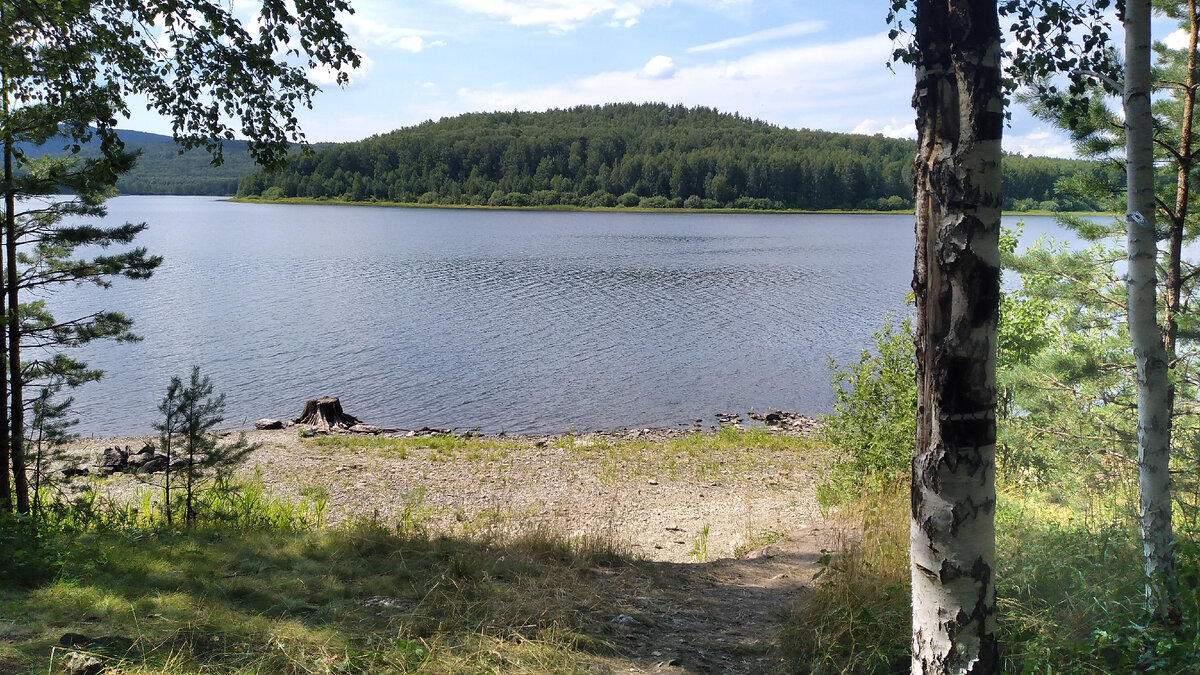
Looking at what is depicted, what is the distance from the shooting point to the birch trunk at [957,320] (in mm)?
3342

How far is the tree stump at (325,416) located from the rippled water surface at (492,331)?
1.64m

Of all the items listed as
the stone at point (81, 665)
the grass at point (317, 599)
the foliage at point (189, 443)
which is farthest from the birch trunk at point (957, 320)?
Result: the foliage at point (189, 443)

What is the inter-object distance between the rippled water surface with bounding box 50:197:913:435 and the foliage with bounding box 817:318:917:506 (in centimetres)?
1347

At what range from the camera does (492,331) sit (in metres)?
37.1

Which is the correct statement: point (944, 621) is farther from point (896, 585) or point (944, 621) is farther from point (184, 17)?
point (184, 17)

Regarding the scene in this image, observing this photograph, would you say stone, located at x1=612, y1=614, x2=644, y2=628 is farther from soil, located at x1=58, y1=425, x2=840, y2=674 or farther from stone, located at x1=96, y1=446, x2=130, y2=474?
stone, located at x1=96, y1=446, x2=130, y2=474

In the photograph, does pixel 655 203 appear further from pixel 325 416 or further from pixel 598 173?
pixel 325 416

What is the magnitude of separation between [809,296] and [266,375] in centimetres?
3367

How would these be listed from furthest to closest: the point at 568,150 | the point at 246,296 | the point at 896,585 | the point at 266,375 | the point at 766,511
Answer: the point at 568,150
the point at 246,296
the point at 266,375
the point at 766,511
the point at 896,585

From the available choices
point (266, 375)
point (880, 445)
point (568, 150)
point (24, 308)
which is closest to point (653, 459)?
point (880, 445)

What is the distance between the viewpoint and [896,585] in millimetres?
5277

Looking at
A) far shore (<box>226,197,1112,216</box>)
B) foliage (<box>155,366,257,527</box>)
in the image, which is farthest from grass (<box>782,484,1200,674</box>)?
far shore (<box>226,197,1112,216</box>)

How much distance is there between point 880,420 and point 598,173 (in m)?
167

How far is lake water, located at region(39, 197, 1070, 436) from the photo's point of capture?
25.7 m
